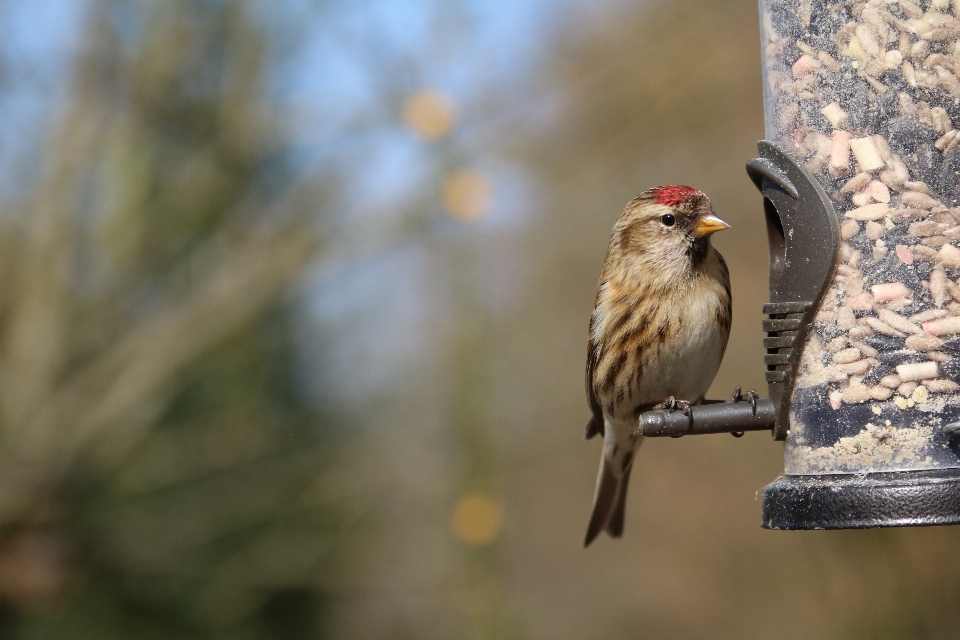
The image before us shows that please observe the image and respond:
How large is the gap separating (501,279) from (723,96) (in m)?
2.43

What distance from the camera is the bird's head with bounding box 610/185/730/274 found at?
143 inches

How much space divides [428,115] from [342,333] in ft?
7.93

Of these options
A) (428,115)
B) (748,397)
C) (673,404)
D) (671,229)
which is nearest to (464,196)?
(428,115)

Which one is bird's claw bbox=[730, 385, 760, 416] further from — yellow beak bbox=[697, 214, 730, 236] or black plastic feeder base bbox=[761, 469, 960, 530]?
yellow beak bbox=[697, 214, 730, 236]

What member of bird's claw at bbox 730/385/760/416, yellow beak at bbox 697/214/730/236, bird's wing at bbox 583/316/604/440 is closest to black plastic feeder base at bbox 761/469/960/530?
bird's claw at bbox 730/385/760/416

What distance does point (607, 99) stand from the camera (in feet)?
22.5

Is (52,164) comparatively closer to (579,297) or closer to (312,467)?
(312,467)

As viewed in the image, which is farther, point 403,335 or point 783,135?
point 403,335

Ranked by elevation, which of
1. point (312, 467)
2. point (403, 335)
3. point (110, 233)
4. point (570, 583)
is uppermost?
point (110, 233)

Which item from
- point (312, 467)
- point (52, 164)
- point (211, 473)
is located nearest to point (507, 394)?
point (312, 467)

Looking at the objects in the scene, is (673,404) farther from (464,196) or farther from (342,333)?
(342,333)

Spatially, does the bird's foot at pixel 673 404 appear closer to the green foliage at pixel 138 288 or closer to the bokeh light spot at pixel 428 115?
the bokeh light spot at pixel 428 115

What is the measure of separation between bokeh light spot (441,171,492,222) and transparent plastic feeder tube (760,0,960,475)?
3.24 metres

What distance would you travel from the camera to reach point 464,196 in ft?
20.2
